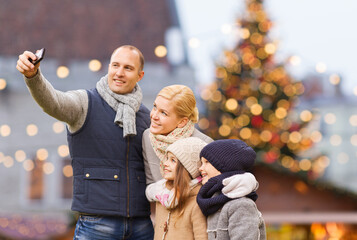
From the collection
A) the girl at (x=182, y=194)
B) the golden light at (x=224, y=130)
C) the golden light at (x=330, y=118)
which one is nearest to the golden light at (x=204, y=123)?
the golden light at (x=224, y=130)

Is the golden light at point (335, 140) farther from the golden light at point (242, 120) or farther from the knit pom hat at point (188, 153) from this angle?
the knit pom hat at point (188, 153)

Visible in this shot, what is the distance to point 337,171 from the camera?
23109mm

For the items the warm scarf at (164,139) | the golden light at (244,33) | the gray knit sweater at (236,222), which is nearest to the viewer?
the gray knit sweater at (236,222)

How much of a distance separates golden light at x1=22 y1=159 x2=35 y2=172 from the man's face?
8062mm

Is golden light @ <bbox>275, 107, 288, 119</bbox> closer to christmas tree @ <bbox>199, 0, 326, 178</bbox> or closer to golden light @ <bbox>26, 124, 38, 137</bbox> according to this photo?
christmas tree @ <bbox>199, 0, 326, 178</bbox>

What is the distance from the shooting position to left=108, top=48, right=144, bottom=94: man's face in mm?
2801

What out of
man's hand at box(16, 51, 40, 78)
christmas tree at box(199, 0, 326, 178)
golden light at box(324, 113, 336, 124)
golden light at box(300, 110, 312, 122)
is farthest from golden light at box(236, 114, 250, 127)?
golden light at box(324, 113, 336, 124)

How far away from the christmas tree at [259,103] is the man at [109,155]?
19.3 ft

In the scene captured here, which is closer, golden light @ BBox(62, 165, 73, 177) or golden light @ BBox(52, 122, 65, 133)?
golden light @ BBox(52, 122, 65, 133)

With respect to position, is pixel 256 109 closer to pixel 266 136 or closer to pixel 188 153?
pixel 266 136

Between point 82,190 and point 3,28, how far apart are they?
8959 millimetres

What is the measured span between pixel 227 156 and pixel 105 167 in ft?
2.08

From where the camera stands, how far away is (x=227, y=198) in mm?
2398

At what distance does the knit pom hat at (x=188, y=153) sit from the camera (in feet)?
8.34
